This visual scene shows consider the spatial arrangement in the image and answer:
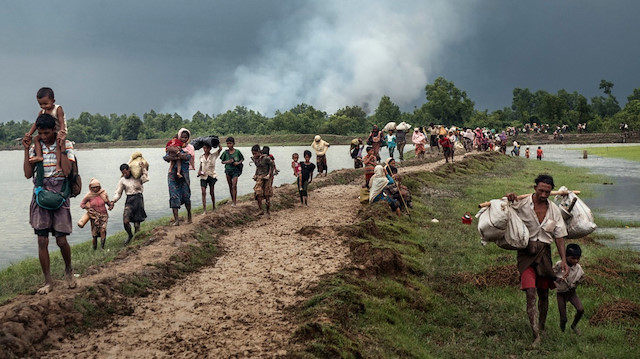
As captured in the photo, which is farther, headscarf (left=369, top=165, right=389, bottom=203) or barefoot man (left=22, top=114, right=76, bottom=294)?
headscarf (left=369, top=165, right=389, bottom=203)

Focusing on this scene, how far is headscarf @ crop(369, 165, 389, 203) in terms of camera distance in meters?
15.3

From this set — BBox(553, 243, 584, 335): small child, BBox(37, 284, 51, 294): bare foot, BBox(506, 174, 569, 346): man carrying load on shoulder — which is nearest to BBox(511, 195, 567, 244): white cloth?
BBox(506, 174, 569, 346): man carrying load on shoulder

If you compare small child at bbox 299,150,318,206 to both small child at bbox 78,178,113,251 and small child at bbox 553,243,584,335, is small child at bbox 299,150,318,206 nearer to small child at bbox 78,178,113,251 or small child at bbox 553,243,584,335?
small child at bbox 78,178,113,251

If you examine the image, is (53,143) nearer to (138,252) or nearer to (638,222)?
(138,252)

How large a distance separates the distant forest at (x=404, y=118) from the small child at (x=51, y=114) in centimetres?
9038

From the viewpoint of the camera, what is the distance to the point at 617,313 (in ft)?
27.4

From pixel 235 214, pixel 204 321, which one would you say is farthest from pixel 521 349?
pixel 235 214

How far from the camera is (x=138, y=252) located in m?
10.8

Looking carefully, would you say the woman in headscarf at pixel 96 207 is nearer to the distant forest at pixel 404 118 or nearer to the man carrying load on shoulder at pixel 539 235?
the man carrying load on shoulder at pixel 539 235

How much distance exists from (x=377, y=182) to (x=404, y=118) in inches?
5153

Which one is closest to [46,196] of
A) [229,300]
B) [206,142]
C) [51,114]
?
[51,114]

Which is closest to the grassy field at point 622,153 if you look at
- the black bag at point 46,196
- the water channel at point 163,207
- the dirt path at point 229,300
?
the water channel at point 163,207

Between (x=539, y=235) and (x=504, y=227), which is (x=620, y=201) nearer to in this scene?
(x=539, y=235)

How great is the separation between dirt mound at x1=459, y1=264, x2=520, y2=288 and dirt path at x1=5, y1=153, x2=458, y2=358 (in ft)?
7.54
